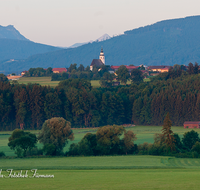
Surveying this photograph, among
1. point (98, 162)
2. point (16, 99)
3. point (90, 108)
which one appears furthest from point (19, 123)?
point (98, 162)

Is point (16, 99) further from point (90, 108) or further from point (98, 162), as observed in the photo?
point (98, 162)

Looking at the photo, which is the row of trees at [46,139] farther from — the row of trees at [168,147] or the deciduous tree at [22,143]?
the row of trees at [168,147]

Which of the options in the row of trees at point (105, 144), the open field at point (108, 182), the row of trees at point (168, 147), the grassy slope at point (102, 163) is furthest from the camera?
the row of trees at point (105, 144)

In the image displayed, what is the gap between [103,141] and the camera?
54406mm

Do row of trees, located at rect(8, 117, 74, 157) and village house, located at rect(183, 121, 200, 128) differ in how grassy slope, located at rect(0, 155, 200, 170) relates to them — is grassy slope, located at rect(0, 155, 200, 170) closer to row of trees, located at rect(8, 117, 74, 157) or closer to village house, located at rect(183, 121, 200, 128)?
row of trees, located at rect(8, 117, 74, 157)

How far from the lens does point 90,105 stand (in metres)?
112

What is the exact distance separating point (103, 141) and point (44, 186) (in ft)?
91.1

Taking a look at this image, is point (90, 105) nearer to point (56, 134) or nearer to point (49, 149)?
point (56, 134)

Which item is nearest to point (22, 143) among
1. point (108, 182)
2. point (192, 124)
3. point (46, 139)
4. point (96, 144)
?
point (46, 139)

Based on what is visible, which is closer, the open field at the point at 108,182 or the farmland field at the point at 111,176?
the open field at the point at 108,182

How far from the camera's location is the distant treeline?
103 m

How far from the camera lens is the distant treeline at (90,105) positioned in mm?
103000

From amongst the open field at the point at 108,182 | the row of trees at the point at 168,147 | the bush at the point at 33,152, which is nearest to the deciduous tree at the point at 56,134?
the bush at the point at 33,152

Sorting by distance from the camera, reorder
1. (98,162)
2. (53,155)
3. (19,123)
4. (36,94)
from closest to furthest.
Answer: (98,162) < (53,155) < (19,123) < (36,94)
